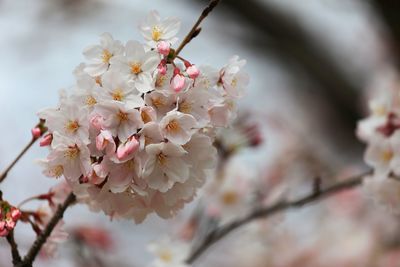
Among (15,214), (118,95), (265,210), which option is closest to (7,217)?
(15,214)

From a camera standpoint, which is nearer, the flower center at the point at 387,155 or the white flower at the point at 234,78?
the white flower at the point at 234,78

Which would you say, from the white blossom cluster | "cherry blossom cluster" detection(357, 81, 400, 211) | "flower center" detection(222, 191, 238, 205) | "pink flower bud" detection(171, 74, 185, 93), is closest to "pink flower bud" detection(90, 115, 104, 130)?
the white blossom cluster

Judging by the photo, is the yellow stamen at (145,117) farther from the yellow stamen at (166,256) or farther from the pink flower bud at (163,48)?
the yellow stamen at (166,256)

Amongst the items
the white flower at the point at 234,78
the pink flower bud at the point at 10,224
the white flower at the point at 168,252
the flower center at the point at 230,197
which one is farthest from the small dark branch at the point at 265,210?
the pink flower bud at the point at 10,224

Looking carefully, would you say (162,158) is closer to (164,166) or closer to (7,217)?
(164,166)

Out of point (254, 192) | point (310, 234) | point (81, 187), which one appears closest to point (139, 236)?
point (310, 234)

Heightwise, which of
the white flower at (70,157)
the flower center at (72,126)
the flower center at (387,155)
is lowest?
the white flower at (70,157)

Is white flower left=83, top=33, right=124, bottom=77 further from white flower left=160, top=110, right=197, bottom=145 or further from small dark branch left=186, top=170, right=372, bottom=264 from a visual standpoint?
small dark branch left=186, top=170, right=372, bottom=264
